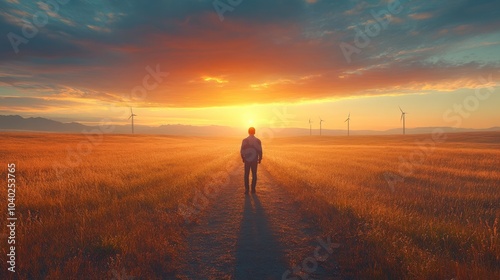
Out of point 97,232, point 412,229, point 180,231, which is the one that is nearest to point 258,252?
point 180,231

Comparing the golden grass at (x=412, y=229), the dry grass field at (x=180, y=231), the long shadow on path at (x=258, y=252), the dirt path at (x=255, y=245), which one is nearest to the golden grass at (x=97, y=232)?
the dry grass field at (x=180, y=231)

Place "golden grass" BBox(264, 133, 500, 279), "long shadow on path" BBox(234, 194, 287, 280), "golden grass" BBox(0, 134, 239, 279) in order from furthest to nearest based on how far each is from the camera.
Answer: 1. "long shadow on path" BBox(234, 194, 287, 280)
2. "golden grass" BBox(0, 134, 239, 279)
3. "golden grass" BBox(264, 133, 500, 279)

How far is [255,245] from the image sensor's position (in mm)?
6367

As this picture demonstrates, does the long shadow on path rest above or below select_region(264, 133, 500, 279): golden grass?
below

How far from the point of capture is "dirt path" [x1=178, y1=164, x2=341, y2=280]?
5195mm

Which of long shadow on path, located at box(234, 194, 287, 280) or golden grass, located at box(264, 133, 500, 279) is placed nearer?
golden grass, located at box(264, 133, 500, 279)

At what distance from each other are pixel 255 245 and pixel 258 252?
0.39m

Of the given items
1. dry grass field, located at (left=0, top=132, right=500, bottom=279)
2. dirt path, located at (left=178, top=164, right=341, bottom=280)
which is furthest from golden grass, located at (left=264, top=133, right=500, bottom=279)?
dirt path, located at (left=178, top=164, right=341, bottom=280)

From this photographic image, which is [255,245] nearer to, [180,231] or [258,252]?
[258,252]

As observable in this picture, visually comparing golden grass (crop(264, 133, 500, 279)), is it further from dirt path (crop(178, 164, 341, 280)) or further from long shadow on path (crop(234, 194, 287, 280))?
long shadow on path (crop(234, 194, 287, 280))

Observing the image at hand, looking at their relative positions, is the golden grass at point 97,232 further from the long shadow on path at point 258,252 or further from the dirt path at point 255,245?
the long shadow on path at point 258,252

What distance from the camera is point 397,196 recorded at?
11188 millimetres

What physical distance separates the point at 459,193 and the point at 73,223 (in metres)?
14.6

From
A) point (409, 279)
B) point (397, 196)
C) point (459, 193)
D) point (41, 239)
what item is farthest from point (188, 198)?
point (459, 193)
